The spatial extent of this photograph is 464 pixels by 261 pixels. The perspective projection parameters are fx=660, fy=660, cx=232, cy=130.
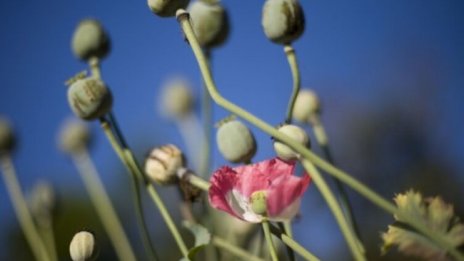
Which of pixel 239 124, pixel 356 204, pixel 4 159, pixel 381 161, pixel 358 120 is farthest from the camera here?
pixel 358 120

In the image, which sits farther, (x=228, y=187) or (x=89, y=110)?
(x=89, y=110)

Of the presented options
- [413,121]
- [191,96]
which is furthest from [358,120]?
[191,96]

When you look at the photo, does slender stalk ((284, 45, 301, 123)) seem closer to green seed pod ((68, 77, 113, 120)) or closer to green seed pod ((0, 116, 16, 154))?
green seed pod ((68, 77, 113, 120))

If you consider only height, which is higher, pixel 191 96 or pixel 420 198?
pixel 191 96

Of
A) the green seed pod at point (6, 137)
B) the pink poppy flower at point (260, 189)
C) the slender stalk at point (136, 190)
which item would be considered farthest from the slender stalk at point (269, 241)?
the green seed pod at point (6, 137)

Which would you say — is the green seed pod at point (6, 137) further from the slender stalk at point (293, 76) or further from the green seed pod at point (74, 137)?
the slender stalk at point (293, 76)

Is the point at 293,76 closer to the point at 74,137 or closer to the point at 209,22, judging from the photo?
the point at 209,22

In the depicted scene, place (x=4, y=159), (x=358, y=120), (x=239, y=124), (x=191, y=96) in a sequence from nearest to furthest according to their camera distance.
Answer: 1. (x=239, y=124)
2. (x=4, y=159)
3. (x=191, y=96)
4. (x=358, y=120)

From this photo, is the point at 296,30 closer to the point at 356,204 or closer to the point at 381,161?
the point at 356,204
